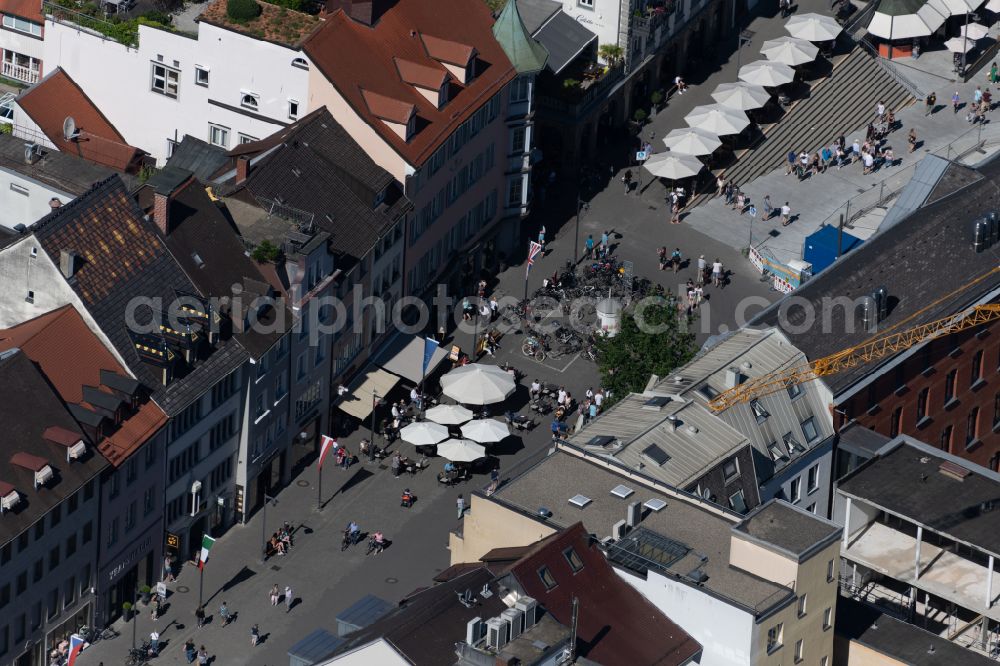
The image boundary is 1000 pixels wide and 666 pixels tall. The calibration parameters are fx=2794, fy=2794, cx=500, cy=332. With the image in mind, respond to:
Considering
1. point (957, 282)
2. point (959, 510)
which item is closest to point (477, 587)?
point (959, 510)

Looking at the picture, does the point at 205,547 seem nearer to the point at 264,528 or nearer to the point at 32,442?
the point at 264,528

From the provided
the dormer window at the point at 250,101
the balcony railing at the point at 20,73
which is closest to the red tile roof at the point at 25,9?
the balcony railing at the point at 20,73

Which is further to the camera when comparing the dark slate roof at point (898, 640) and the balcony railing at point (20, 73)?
the balcony railing at point (20, 73)

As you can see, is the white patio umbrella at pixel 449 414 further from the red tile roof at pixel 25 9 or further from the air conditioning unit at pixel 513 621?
the air conditioning unit at pixel 513 621

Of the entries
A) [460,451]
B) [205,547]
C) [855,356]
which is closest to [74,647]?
[205,547]

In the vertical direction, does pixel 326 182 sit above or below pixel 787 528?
above

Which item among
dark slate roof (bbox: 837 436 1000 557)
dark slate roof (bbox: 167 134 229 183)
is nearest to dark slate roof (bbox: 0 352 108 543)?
dark slate roof (bbox: 167 134 229 183)

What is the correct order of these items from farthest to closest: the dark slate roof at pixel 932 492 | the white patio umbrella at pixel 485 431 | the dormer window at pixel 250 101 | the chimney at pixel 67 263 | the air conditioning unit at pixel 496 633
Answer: the dormer window at pixel 250 101
the white patio umbrella at pixel 485 431
the chimney at pixel 67 263
the dark slate roof at pixel 932 492
the air conditioning unit at pixel 496 633
